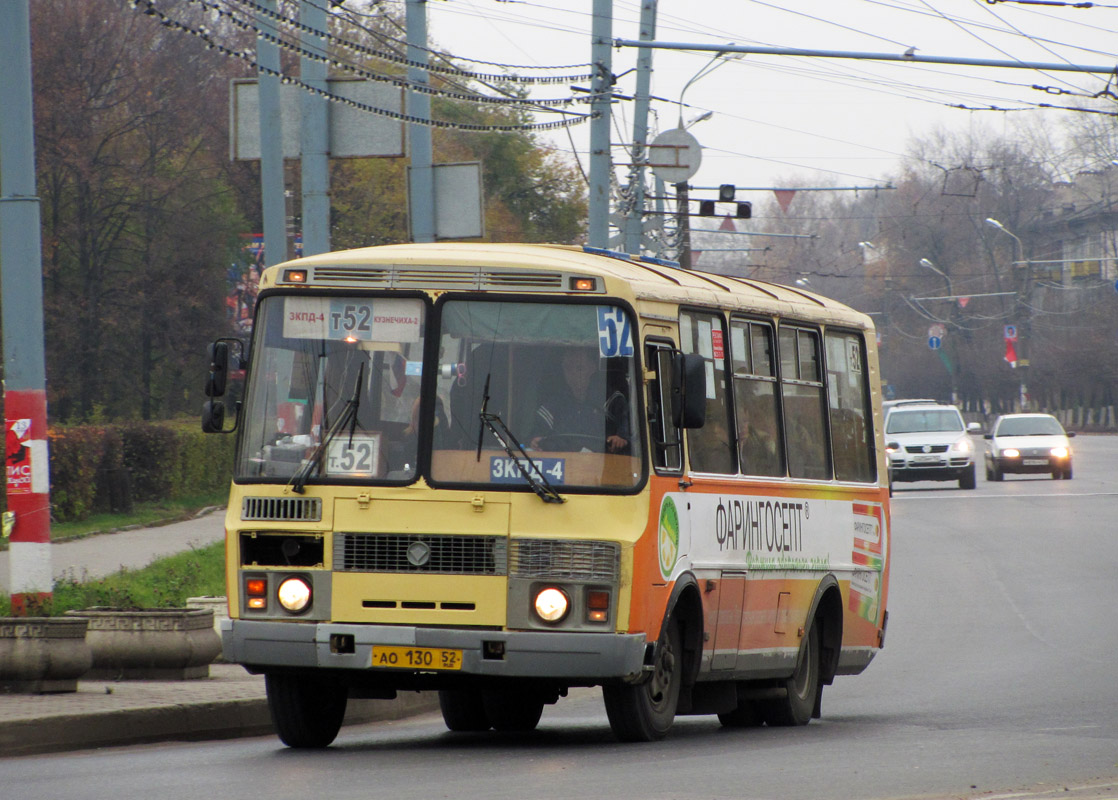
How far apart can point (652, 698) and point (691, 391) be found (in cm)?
161

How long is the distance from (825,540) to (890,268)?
308 feet

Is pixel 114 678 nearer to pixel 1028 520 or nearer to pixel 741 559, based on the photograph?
pixel 741 559

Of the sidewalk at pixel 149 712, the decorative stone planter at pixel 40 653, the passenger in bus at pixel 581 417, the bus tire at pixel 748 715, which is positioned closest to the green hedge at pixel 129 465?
the sidewalk at pixel 149 712

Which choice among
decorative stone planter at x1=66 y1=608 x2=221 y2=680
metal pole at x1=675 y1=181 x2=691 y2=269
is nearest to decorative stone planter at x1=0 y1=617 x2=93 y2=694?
decorative stone planter at x1=66 y1=608 x2=221 y2=680

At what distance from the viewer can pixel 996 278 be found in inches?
3932

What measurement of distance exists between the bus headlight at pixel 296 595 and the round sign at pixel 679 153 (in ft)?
69.4

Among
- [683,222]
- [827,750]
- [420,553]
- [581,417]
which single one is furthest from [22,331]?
[683,222]

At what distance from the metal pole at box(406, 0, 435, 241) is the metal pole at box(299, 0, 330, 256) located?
2.45 metres

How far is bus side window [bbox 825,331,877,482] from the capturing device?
12.7 metres

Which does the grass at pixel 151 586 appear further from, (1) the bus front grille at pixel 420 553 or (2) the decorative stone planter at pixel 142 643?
(1) the bus front grille at pixel 420 553

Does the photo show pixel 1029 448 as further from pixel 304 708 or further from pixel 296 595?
pixel 296 595

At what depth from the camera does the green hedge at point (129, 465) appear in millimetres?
26625

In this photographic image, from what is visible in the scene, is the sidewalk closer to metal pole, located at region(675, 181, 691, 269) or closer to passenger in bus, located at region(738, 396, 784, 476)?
passenger in bus, located at region(738, 396, 784, 476)

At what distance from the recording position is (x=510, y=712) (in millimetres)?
11688
